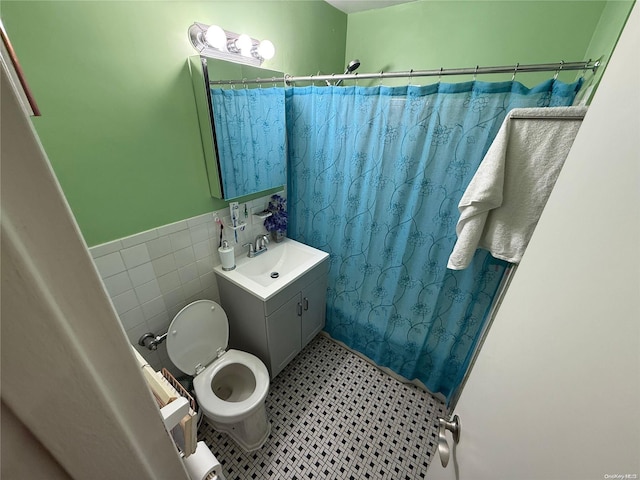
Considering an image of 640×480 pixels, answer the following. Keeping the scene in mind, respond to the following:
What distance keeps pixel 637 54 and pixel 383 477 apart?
1.79 meters

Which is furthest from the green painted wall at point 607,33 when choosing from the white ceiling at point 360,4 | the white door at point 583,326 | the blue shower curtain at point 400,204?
the white ceiling at point 360,4

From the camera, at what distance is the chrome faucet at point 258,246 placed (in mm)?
1688

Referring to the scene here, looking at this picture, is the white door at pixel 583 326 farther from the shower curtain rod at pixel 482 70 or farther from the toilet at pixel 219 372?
the toilet at pixel 219 372

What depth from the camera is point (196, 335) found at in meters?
1.39

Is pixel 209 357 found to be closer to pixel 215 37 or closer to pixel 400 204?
pixel 400 204

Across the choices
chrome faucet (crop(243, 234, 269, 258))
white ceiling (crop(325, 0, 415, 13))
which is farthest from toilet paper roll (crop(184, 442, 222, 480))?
white ceiling (crop(325, 0, 415, 13))

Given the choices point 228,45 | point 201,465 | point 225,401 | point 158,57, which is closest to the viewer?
point 201,465

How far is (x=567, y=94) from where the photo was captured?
3.03 feet

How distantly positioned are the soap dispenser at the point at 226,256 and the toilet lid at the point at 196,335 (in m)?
0.22

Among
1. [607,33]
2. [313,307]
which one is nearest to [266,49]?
[607,33]

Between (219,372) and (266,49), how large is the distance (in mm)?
1883

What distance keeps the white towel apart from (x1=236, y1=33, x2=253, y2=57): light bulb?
4.06 ft

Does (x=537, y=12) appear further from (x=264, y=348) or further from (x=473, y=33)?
(x=264, y=348)

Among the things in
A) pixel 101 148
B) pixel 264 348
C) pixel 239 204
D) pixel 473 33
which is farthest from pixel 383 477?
pixel 473 33
